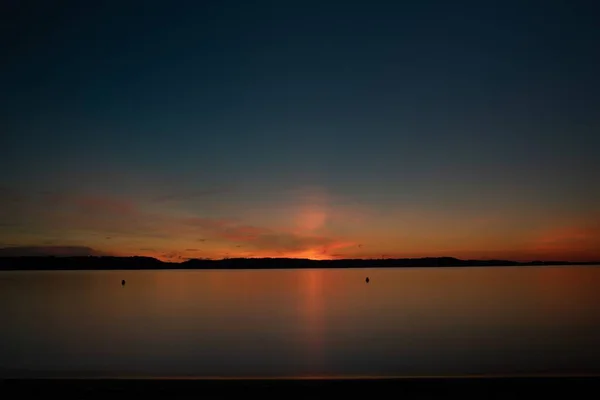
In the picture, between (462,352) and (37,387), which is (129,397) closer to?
(37,387)

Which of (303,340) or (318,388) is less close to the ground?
(318,388)

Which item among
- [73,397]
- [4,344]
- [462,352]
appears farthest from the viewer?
[4,344]

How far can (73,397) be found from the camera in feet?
32.1

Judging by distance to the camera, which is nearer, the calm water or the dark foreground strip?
the dark foreground strip

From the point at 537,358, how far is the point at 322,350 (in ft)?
32.0

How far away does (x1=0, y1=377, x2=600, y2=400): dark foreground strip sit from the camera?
1002cm

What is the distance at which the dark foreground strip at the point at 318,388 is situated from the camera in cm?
1002

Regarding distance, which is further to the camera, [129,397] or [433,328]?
[433,328]

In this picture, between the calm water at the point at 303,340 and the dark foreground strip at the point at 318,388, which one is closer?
the dark foreground strip at the point at 318,388

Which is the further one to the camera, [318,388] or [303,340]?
[303,340]

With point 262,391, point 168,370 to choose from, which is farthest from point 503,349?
point 262,391

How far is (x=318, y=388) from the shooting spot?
10633 mm

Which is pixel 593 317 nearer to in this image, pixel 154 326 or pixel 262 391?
pixel 154 326

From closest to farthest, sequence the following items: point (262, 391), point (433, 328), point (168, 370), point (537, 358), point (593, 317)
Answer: point (262, 391)
point (168, 370)
point (537, 358)
point (433, 328)
point (593, 317)
